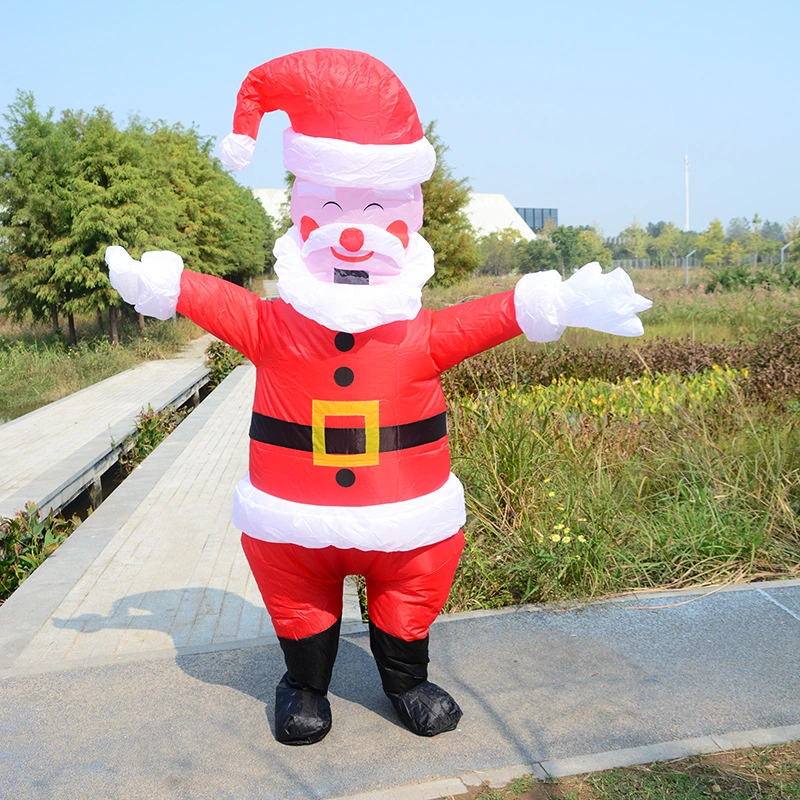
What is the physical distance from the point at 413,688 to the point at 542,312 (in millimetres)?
1467

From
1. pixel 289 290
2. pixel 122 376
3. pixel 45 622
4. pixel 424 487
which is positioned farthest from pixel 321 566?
pixel 122 376

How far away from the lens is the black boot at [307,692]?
301 centimetres

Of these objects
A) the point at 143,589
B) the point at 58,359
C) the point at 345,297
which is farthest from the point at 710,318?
the point at 345,297

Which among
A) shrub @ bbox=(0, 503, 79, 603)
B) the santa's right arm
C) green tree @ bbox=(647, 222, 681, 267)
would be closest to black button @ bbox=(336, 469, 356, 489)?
the santa's right arm

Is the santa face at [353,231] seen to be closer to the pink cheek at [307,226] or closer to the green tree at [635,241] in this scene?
the pink cheek at [307,226]

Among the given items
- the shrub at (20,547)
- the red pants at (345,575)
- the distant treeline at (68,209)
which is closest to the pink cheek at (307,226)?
the red pants at (345,575)

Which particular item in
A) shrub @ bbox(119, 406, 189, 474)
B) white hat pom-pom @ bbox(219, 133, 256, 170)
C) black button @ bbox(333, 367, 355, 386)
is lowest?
shrub @ bbox(119, 406, 189, 474)

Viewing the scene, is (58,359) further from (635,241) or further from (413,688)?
(635,241)

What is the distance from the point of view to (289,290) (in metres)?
Result: 2.76

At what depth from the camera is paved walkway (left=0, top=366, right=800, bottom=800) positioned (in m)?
2.86

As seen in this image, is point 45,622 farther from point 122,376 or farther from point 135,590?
point 122,376

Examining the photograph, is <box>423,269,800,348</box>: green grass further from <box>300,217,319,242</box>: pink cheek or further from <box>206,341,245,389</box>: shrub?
<box>300,217,319,242</box>: pink cheek

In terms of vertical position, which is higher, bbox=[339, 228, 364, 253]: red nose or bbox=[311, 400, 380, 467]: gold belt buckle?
bbox=[339, 228, 364, 253]: red nose

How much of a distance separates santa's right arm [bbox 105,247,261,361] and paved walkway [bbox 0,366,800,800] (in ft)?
4.77
